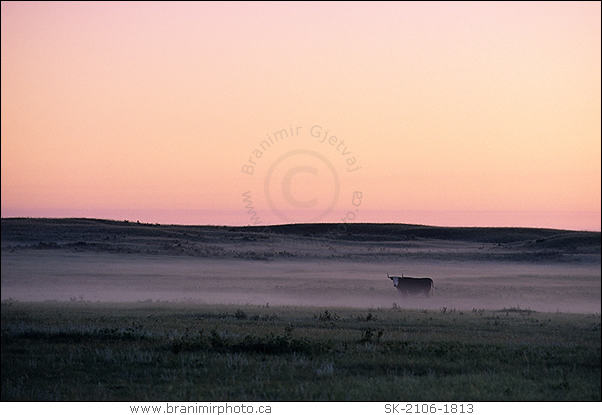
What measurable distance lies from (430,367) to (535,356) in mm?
2715

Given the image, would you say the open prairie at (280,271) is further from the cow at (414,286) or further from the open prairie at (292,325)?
the cow at (414,286)

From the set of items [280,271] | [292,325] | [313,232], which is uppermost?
[313,232]

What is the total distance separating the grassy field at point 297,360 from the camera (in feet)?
40.5

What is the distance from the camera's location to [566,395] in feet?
39.7

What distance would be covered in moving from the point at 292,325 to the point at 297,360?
6.90m

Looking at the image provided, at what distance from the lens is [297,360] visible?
49.4 ft

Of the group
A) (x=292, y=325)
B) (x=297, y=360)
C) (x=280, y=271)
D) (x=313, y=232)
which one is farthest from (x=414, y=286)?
(x=313, y=232)

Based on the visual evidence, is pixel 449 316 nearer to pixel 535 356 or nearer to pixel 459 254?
pixel 535 356

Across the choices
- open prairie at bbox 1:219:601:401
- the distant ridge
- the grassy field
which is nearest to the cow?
open prairie at bbox 1:219:601:401

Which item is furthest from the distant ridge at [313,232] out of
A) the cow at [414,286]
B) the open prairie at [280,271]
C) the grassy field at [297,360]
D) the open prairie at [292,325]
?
the grassy field at [297,360]

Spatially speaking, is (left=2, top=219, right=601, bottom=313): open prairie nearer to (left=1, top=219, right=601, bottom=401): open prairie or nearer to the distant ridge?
(left=1, top=219, right=601, bottom=401): open prairie

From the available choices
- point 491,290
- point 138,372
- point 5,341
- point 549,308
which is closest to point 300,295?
point 491,290

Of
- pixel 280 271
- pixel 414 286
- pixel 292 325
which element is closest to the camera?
pixel 292 325

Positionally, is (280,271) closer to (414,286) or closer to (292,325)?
(414,286)
